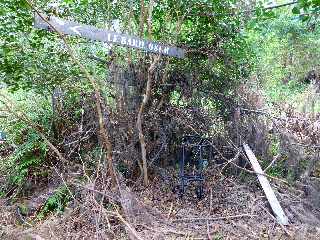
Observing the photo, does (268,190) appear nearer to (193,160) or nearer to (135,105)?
(193,160)

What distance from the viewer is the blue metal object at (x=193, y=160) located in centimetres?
606

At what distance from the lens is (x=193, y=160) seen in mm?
6570

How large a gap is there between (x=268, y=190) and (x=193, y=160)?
1361mm

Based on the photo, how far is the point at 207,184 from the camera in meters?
6.18

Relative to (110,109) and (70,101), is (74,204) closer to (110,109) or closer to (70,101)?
(110,109)

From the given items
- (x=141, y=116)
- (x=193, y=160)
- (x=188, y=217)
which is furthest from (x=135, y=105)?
(x=188, y=217)

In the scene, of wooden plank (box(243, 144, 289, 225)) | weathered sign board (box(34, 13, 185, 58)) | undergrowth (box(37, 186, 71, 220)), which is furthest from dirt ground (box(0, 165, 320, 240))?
weathered sign board (box(34, 13, 185, 58))

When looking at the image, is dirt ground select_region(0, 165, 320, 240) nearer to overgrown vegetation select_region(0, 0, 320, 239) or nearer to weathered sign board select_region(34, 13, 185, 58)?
overgrown vegetation select_region(0, 0, 320, 239)

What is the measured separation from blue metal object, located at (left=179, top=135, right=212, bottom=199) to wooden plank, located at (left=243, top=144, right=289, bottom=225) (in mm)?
663

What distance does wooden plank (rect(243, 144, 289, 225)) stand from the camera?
5.34 meters

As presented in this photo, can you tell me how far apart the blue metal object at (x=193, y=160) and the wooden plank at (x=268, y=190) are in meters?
0.66

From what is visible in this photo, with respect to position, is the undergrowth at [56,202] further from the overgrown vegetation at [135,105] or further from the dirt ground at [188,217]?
the dirt ground at [188,217]

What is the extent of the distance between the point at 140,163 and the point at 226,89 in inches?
74.0

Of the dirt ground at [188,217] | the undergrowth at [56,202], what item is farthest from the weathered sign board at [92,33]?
the undergrowth at [56,202]
